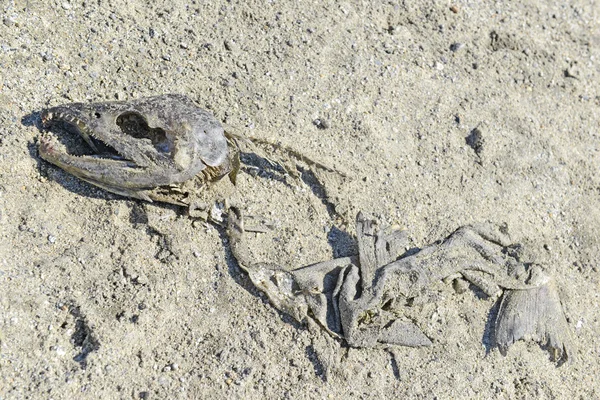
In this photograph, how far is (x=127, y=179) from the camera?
10.0 ft

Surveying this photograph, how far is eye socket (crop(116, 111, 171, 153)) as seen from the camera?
10.5 ft

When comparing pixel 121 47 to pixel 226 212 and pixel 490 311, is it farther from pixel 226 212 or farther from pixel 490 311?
pixel 490 311

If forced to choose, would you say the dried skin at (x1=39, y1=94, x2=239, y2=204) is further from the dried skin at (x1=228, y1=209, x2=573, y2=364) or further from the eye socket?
the dried skin at (x1=228, y1=209, x2=573, y2=364)

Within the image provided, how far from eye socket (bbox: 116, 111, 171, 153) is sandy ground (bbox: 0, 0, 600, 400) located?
0.78ft

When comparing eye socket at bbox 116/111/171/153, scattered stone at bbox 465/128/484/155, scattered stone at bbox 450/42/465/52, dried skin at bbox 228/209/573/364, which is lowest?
dried skin at bbox 228/209/573/364

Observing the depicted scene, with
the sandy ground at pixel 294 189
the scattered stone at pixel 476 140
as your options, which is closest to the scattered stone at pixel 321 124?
the sandy ground at pixel 294 189

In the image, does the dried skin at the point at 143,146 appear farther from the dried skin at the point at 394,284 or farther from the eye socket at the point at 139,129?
the dried skin at the point at 394,284

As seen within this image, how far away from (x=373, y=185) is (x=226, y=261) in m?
0.95

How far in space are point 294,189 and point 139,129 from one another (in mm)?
873

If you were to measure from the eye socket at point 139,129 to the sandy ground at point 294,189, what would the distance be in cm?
24

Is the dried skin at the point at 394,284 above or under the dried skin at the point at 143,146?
under

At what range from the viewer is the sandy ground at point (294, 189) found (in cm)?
296

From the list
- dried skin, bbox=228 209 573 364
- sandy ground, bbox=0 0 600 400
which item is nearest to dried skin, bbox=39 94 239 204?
sandy ground, bbox=0 0 600 400

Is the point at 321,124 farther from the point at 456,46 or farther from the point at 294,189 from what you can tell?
the point at 456,46
